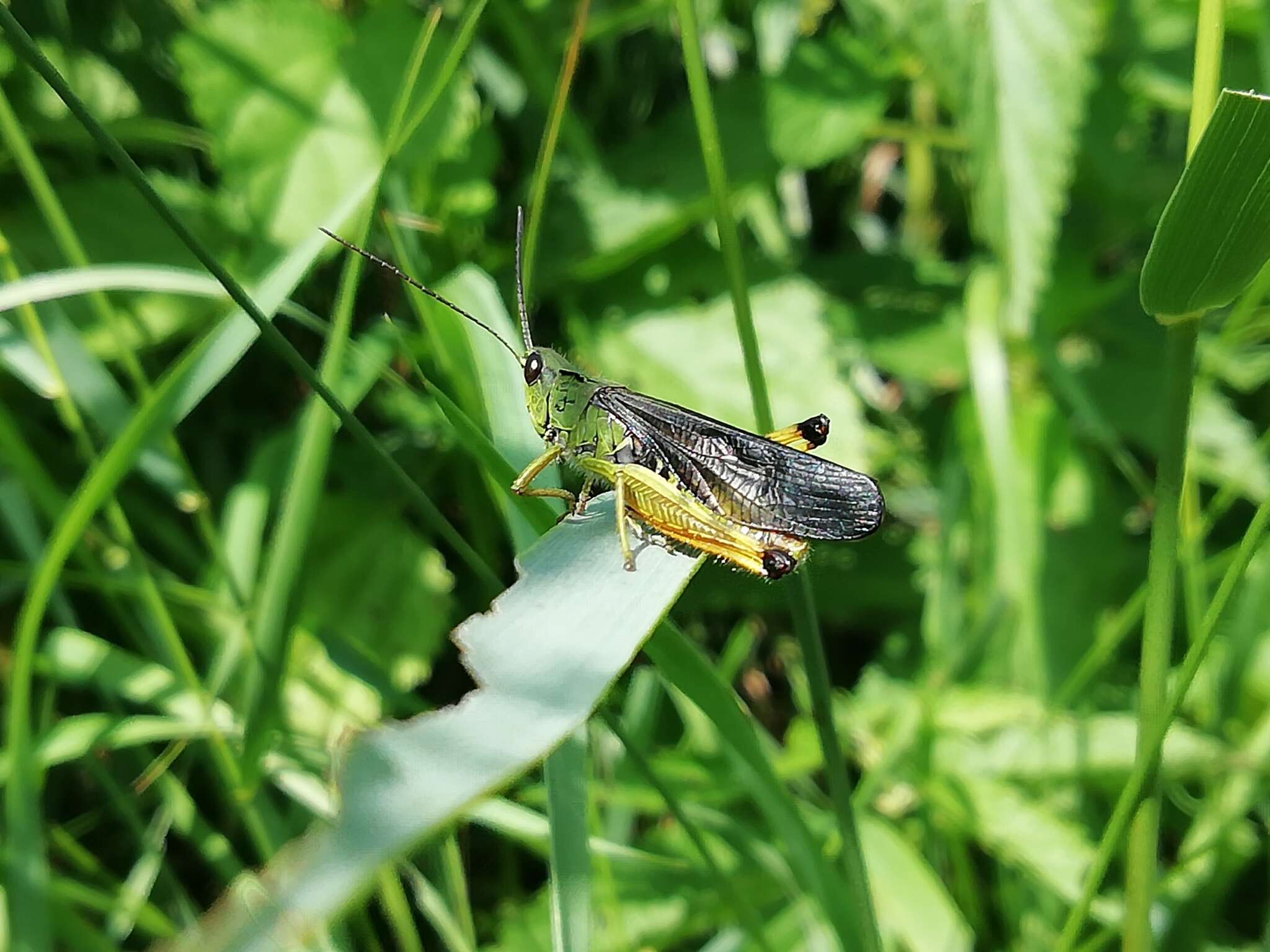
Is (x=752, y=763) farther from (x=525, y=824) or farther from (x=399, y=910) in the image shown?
(x=399, y=910)

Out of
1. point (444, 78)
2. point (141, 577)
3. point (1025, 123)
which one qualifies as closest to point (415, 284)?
point (444, 78)

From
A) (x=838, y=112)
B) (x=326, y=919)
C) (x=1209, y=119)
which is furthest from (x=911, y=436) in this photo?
(x=326, y=919)

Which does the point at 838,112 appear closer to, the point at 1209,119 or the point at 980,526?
the point at 980,526

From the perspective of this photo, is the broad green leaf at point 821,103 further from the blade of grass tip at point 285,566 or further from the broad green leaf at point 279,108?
the blade of grass tip at point 285,566

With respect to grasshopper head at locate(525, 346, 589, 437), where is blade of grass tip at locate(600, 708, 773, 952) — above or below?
below

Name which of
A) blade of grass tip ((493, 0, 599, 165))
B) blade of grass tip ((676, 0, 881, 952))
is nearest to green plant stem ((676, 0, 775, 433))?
blade of grass tip ((676, 0, 881, 952))

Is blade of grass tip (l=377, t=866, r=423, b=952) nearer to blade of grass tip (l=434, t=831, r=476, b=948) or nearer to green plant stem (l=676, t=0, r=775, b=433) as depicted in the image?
blade of grass tip (l=434, t=831, r=476, b=948)
